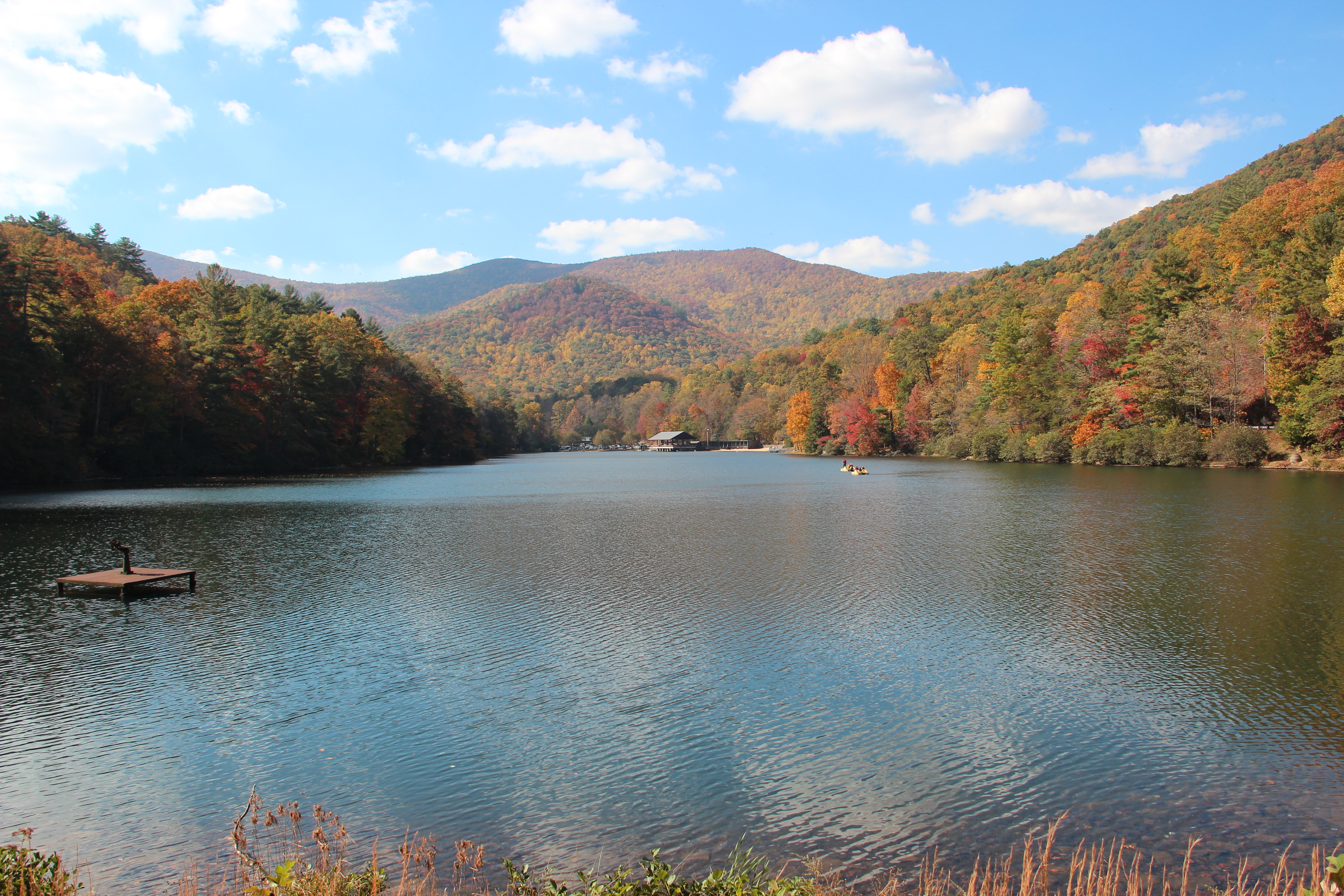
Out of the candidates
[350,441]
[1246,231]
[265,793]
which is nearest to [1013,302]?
[1246,231]

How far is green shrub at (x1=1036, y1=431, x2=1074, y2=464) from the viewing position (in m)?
64.8

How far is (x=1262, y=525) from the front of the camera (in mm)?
24531

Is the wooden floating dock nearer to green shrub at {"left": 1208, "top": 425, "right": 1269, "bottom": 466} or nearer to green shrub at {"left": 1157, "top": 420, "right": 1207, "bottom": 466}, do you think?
green shrub at {"left": 1208, "top": 425, "right": 1269, "bottom": 466}

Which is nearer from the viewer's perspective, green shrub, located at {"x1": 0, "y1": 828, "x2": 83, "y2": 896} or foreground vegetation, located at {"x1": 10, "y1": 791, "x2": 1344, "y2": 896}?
green shrub, located at {"x1": 0, "y1": 828, "x2": 83, "y2": 896}

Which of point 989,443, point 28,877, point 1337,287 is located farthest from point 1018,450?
point 28,877

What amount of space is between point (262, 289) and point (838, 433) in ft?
226

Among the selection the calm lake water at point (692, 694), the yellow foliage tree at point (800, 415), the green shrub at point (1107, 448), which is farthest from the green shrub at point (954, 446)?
the calm lake water at point (692, 694)

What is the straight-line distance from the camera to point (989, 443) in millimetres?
72625

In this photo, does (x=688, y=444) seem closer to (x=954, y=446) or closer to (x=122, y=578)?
(x=954, y=446)

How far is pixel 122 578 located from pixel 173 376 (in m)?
40.8

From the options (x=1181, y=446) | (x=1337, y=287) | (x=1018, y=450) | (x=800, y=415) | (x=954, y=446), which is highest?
(x=1337, y=287)

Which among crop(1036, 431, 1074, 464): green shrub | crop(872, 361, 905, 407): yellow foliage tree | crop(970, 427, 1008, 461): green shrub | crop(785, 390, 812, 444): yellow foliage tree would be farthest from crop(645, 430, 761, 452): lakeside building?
crop(1036, 431, 1074, 464): green shrub

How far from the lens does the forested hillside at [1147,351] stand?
4578 centimetres

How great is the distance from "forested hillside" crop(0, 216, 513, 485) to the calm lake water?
74.8ft
